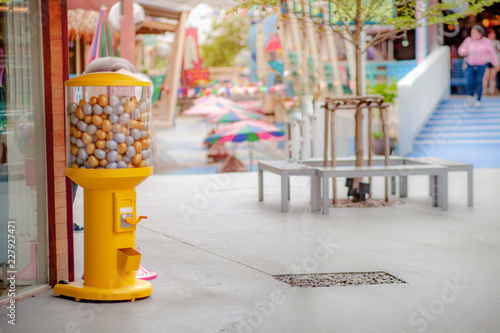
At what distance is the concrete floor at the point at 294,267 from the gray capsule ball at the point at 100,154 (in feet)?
3.05

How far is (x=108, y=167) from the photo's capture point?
4688 mm

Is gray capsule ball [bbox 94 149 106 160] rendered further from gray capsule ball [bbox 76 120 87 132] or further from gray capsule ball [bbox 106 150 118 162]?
gray capsule ball [bbox 76 120 87 132]

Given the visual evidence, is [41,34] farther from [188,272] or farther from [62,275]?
[188,272]

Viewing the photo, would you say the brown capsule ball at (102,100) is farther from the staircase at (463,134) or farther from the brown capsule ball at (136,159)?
the staircase at (463,134)

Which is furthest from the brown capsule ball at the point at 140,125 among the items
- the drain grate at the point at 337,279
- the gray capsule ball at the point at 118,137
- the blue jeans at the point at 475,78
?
the blue jeans at the point at 475,78

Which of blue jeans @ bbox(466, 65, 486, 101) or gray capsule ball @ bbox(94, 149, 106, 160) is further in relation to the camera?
blue jeans @ bbox(466, 65, 486, 101)

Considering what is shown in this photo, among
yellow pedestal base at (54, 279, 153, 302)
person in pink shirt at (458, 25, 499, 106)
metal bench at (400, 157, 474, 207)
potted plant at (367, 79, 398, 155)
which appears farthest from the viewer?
person in pink shirt at (458, 25, 499, 106)

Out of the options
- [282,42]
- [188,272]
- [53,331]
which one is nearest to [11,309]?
[53,331]

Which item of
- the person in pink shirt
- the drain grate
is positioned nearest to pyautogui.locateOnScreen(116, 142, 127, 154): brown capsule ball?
the drain grate

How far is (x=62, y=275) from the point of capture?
517 cm

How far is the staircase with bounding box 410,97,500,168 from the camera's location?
1413cm

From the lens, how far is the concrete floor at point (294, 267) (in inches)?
173

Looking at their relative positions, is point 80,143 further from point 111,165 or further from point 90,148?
point 111,165

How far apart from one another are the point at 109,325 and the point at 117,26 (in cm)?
795
